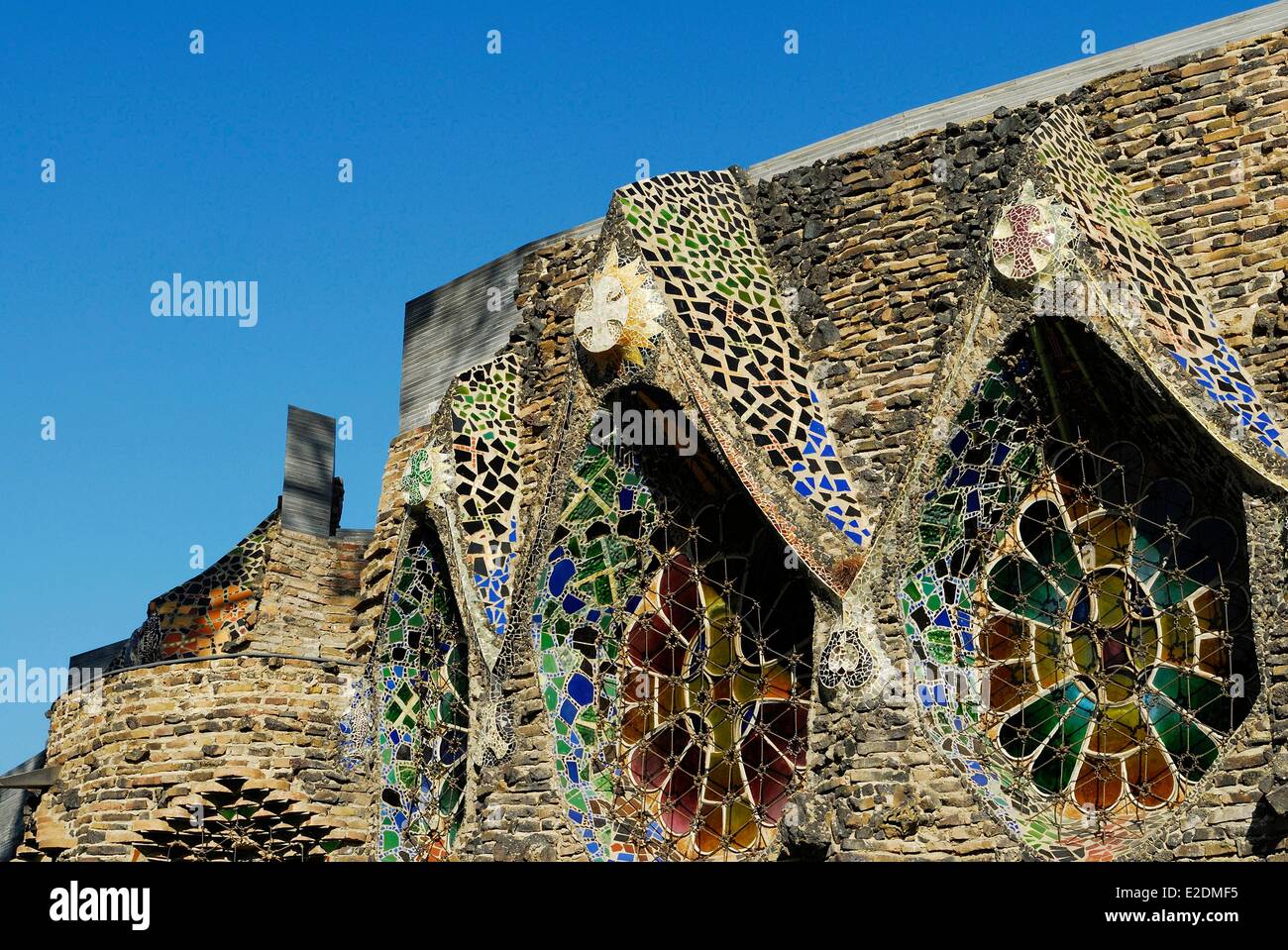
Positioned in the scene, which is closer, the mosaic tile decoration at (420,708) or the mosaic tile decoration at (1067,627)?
the mosaic tile decoration at (1067,627)

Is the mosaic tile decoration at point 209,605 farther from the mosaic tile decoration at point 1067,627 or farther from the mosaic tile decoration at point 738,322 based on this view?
the mosaic tile decoration at point 1067,627

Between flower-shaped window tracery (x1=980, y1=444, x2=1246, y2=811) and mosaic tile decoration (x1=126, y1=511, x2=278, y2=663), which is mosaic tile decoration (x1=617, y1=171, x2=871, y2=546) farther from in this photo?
mosaic tile decoration (x1=126, y1=511, x2=278, y2=663)

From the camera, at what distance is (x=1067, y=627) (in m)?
8.52

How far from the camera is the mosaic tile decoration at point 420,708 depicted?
34.3ft

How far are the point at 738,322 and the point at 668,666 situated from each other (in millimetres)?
1831

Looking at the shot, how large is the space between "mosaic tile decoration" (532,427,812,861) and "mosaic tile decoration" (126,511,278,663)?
11.6 ft

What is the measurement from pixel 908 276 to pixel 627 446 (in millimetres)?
1704

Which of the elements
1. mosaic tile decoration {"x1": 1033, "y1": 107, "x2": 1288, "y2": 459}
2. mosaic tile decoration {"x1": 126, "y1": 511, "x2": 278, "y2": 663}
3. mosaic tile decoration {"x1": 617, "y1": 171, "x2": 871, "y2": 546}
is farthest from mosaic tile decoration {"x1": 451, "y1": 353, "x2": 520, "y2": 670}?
mosaic tile decoration {"x1": 1033, "y1": 107, "x2": 1288, "y2": 459}

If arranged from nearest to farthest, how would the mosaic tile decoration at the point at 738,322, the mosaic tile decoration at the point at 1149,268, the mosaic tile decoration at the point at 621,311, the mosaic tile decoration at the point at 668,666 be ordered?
1. the mosaic tile decoration at the point at 1149,268
2. the mosaic tile decoration at the point at 738,322
3. the mosaic tile decoration at the point at 668,666
4. the mosaic tile decoration at the point at 621,311

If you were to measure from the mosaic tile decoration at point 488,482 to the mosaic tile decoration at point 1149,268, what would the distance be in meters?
3.70

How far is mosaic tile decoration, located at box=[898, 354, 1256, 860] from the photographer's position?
810cm

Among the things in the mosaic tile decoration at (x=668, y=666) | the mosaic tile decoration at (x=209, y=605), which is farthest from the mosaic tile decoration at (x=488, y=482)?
the mosaic tile decoration at (x=209, y=605)

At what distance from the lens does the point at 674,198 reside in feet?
33.2
